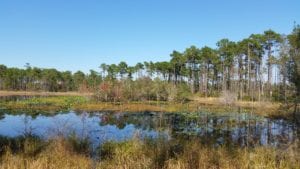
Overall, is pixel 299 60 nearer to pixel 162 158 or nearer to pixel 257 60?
pixel 162 158

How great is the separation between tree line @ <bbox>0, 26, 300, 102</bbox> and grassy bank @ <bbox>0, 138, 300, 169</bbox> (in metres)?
8.48

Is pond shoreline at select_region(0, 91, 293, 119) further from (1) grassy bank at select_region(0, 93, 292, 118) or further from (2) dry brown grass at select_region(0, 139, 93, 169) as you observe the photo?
(2) dry brown grass at select_region(0, 139, 93, 169)

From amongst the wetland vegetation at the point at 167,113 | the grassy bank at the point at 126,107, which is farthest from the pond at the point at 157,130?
the grassy bank at the point at 126,107

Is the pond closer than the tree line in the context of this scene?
Yes

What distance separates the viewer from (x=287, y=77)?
55.9 ft

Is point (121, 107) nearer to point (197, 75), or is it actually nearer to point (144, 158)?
point (144, 158)

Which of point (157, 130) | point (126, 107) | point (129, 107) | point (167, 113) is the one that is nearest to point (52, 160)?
point (157, 130)

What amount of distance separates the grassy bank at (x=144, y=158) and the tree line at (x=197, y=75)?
848 centimetres

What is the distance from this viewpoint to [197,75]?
88438 mm

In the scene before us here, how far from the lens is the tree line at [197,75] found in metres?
32.1

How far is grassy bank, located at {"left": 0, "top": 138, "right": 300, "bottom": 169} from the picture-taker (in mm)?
7453

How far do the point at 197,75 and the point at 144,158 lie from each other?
81696mm

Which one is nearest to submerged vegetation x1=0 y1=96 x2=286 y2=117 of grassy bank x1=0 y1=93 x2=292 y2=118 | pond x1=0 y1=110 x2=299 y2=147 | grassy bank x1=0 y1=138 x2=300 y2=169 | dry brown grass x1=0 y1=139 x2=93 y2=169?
grassy bank x1=0 y1=93 x2=292 y2=118

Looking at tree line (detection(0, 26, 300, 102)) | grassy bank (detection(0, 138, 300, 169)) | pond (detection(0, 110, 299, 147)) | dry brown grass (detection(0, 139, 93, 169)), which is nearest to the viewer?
dry brown grass (detection(0, 139, 93, 169))
